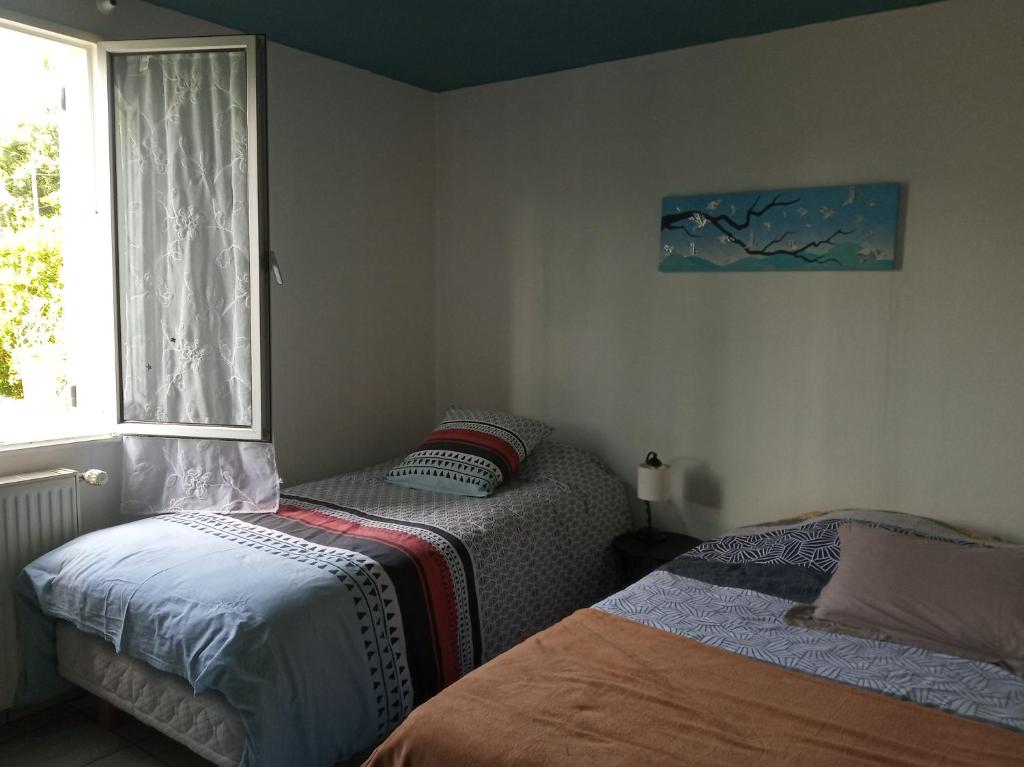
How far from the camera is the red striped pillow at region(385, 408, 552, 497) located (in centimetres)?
311

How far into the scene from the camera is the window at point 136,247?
8.85ft

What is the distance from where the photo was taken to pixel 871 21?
276 centimetres

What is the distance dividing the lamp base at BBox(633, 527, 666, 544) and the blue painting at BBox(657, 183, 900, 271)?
1.10 metres

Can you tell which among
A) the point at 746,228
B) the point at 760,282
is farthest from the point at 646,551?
the point at 746,228

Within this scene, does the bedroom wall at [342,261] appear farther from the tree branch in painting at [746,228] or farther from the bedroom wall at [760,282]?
the tree branch in painting at [746,228]

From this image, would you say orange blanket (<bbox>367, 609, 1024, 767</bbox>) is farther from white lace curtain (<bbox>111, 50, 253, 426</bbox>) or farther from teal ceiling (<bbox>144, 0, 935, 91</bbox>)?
teal ceiling (<bbox>144, 0, 935, 91</bbox>)

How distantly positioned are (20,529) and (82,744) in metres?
0.71

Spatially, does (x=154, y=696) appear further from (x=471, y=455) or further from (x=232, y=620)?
(x=471, y=455)

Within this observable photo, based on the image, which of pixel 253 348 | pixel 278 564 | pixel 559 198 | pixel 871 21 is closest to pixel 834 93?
pixel 871 21

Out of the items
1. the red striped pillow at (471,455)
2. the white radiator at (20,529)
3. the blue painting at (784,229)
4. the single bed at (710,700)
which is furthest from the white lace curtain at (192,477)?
the blue painting at (784,229)

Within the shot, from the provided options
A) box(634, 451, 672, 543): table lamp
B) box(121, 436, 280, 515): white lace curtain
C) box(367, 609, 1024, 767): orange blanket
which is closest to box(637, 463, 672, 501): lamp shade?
box(634, 451, 672, 543): table lamp

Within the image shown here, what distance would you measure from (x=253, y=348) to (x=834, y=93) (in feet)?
7.51

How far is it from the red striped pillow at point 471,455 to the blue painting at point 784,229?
937 millimetres

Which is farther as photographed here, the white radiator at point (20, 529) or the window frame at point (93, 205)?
the window frame at point (93, 205)
